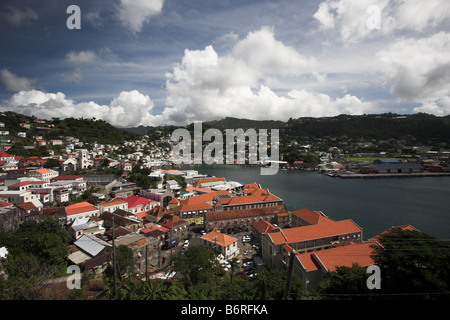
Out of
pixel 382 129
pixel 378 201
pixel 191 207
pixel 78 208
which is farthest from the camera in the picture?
pixel 382 129

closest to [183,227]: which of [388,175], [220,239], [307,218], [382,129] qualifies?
[220,239]

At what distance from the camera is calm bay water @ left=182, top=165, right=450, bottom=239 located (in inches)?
501

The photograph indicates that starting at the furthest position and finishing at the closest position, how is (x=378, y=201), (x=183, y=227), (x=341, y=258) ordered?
(x=378, y=201), (x=183, y=227), (x=341, y=258)

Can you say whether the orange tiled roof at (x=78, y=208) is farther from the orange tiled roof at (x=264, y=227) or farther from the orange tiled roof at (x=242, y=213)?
the orange tiled roof at (x=264, y=227)

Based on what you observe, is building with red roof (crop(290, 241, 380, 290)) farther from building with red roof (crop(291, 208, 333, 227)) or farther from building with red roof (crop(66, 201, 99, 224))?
building with red roof (crop(66, 201, 99, 224))

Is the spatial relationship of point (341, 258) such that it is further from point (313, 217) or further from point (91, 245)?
point (91, 245)

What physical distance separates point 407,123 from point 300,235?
238 feet

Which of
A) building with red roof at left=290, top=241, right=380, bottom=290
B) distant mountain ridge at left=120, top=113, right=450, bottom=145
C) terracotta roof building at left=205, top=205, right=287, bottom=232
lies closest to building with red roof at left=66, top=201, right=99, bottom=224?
terracotta roof building at left=205, top=205, right=287, bottom=232

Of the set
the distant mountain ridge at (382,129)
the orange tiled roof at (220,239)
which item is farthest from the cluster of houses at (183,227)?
the distant mountain ridge at (382,129)

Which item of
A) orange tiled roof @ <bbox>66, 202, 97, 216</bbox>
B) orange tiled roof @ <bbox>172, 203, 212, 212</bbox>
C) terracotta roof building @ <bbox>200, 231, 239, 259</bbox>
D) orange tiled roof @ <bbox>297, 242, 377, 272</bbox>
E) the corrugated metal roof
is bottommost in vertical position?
terracotta roof building @ <bbox>200, 231, 239, 259</bbox>

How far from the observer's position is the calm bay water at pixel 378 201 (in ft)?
41.8

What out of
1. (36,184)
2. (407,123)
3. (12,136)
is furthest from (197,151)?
(407,123)

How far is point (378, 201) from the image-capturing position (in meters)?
17.1
